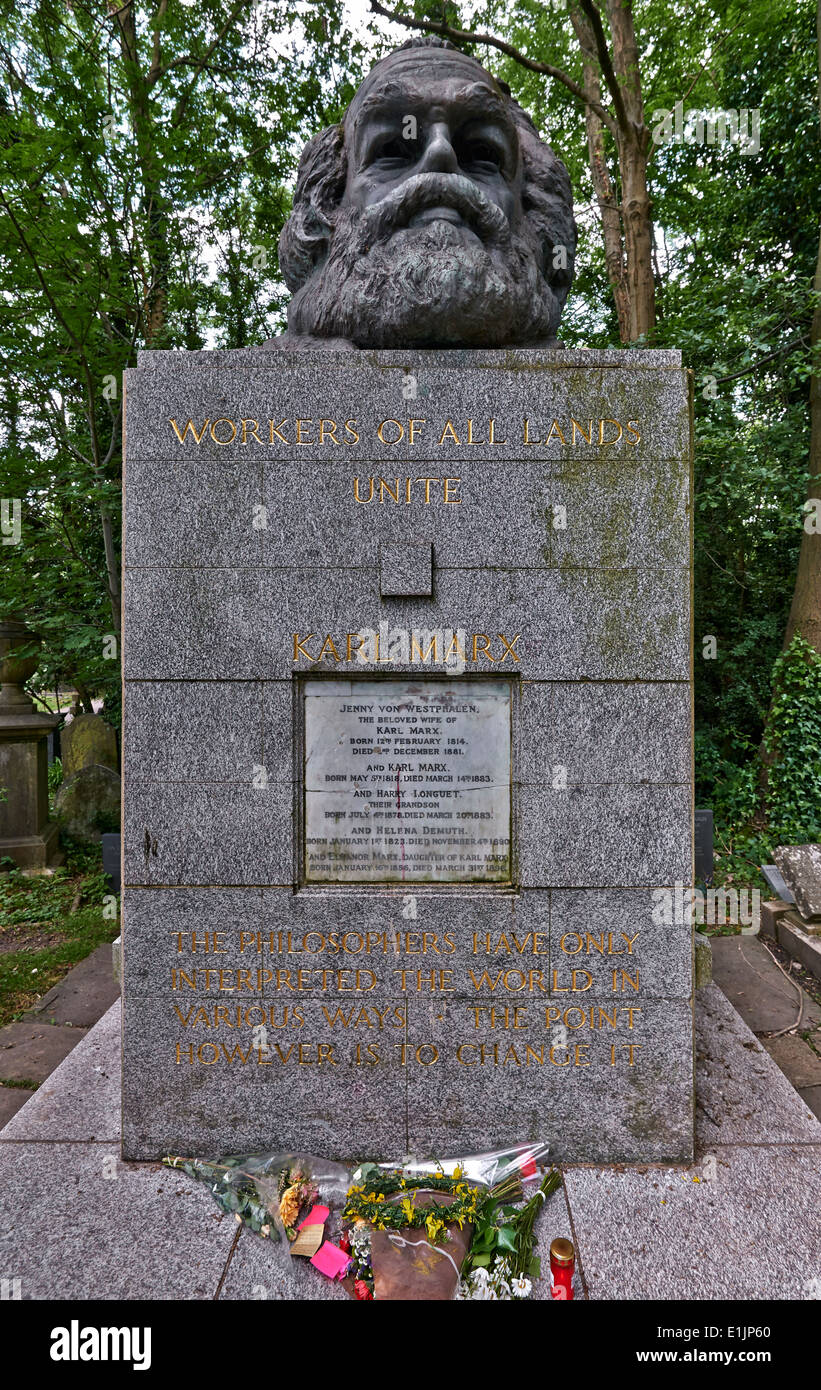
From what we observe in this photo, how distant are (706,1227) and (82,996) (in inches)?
163

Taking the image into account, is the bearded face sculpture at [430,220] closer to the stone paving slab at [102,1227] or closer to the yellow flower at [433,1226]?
the yellow flower at [433,1226]

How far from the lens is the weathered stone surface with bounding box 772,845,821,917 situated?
5.52 meters

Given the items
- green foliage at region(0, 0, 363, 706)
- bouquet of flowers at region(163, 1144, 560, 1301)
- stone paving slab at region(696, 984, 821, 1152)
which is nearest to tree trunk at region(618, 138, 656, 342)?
green foliage at region(0, 0, 363, 706)

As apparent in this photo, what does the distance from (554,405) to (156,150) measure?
17.4ft

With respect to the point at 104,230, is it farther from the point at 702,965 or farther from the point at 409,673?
the point at 702,965

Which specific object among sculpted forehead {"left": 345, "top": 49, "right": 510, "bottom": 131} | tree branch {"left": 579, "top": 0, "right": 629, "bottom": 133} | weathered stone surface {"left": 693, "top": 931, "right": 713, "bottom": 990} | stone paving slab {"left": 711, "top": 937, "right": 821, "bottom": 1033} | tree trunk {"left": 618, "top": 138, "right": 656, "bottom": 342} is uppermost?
tree branch {"left": 579, "top": 0, "right": 629, "bottom": 133}

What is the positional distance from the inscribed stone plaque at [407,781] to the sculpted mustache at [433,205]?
221 cm

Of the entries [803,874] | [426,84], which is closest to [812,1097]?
[803,874]

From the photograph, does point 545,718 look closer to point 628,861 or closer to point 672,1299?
point 628,861

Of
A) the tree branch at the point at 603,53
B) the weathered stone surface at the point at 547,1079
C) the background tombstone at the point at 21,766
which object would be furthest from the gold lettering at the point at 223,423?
the tree branch at the point at 603,53

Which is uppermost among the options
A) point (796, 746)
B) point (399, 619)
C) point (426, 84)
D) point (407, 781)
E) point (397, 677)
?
point (426, 84)

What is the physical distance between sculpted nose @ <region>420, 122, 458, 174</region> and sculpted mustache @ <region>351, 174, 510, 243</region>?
Result: 0.07 m

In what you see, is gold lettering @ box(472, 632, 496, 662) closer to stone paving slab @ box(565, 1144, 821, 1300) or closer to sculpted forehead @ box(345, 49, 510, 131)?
stone paving slab @ box(565, 1144, 821, 1300)

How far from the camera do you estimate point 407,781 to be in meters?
3.09
